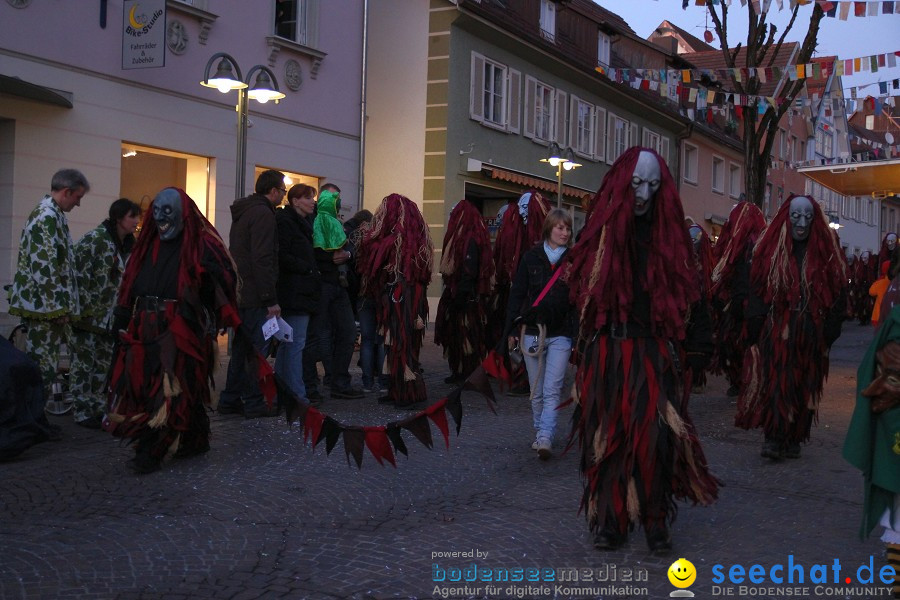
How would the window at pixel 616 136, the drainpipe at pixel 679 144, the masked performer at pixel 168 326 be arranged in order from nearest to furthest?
the masked performer at pixel 168 326 < the window at pixel 616 136 < the drainpipe at pixel 679 144

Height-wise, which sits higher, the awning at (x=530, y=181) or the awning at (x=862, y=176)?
the awning at (x=530, y=181)

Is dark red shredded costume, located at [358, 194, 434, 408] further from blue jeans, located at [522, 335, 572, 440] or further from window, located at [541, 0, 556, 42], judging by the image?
window, located at [541, 0, 556, 42]

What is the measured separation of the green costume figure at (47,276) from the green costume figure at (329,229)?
2497mm

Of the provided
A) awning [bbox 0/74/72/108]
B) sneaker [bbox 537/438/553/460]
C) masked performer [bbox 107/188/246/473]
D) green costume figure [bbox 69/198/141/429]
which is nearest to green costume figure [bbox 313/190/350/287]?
green costume figure [bbox 69/198/141/429]

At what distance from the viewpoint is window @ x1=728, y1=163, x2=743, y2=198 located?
145ft

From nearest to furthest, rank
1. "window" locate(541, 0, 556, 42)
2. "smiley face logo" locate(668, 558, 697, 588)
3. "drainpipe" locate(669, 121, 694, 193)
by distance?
"smiley face logo" locate(668, 558, 697, 588)
"window" locate(541, 0, 556, 42)
"drainpipe" locate(669, 121, 694, 193)

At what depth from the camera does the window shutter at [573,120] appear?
28.9m

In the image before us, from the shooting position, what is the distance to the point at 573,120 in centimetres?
2909

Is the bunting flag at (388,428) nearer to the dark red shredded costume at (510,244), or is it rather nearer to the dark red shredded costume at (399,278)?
the dark red shredded costume at (399,278)

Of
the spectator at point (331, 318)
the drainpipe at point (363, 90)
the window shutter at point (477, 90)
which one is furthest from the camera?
the window shutter at point (477, 90)

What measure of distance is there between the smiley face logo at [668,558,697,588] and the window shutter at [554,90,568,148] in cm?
2388

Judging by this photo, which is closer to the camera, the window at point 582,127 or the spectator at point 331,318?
the spectator at point 331,318

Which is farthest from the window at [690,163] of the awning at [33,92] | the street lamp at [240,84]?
the awning at [33,92]

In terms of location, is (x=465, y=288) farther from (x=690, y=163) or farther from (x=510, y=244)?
(x=690, y=163)
